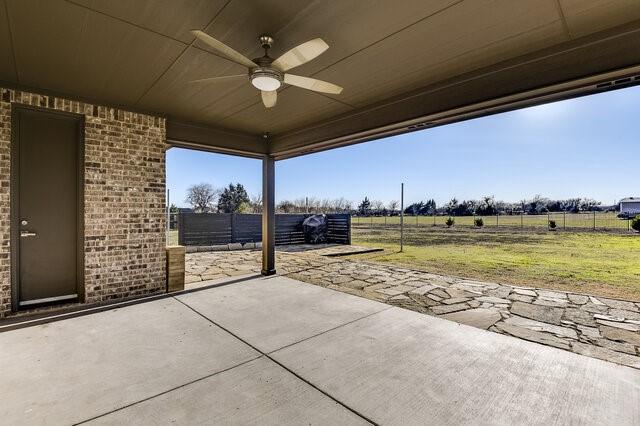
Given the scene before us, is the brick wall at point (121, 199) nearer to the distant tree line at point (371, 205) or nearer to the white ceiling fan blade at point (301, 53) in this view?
the white ceiling fan blade at point (301, 53)

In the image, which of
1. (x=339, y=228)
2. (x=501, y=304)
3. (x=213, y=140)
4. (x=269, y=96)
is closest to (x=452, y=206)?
(x=339, y=228)

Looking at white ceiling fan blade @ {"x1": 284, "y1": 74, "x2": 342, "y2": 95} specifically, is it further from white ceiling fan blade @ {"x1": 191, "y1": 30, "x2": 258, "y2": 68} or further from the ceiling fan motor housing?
Result: white ceiling fan blade @ {"x1": 191, "y1": 30, "x2": 258, "y2": 68}

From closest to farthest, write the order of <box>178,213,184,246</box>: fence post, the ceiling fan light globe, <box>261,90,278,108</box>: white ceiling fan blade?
the ceiling fan light globe, <box>261,90,278,108</box>: white ceiling fan blade, <box>178,213,184,246</box>: fence post

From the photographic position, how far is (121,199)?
431 centimetres

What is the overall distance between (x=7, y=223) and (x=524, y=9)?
18.7 ft

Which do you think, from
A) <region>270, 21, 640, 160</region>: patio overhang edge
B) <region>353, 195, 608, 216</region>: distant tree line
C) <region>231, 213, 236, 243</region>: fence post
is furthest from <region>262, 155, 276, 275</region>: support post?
<region>353, 195, 608, 216</region>: distant tree line

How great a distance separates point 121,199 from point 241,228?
682cm

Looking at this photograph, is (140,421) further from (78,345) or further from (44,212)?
(44,212)

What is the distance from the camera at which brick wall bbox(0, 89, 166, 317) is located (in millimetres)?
4051

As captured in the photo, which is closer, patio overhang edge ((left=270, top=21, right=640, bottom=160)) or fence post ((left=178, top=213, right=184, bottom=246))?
patio overhang edge ((left=270, top=21, right=640, bottom=160))

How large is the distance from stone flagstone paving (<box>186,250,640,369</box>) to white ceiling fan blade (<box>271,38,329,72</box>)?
3.29 metres

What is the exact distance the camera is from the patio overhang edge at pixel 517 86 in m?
2.41

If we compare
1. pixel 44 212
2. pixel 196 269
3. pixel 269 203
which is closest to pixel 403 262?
pixel 269 203

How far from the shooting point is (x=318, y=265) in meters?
7.16
